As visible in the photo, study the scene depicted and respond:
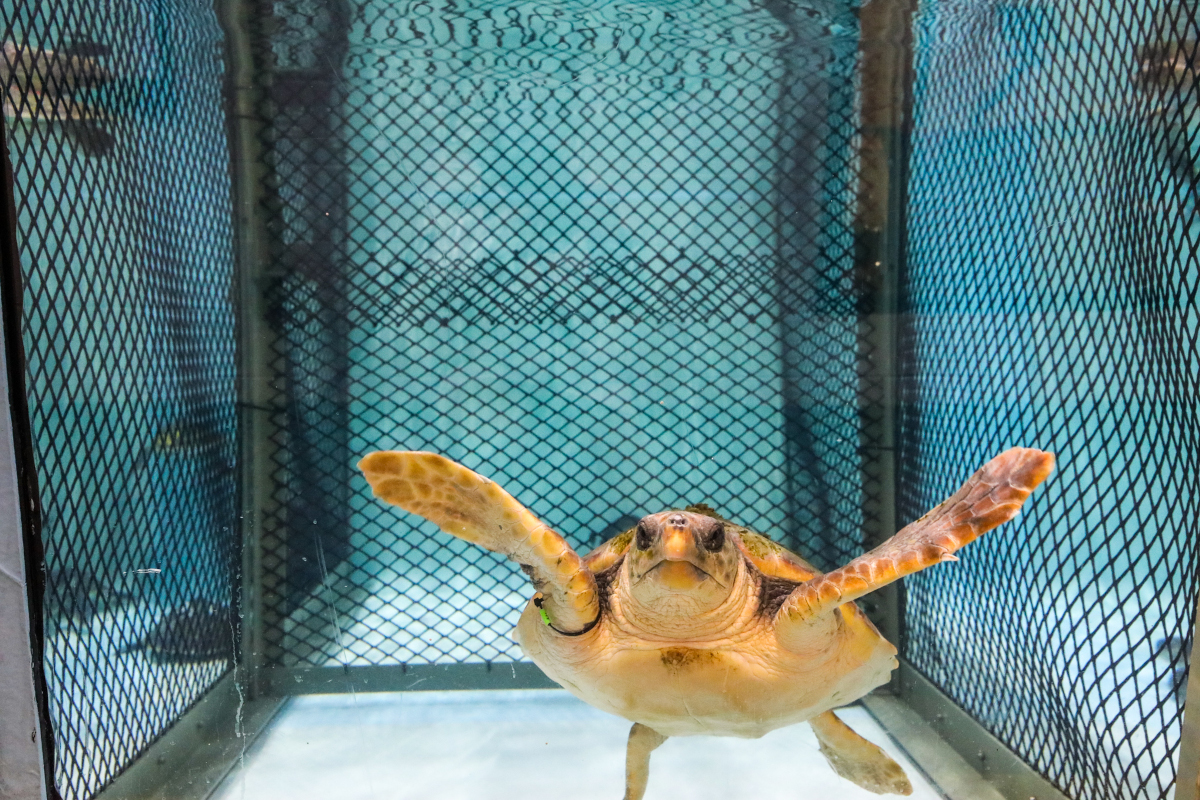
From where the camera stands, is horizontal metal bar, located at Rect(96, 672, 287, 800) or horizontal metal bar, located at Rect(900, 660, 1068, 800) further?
horizontal metal bar, located at Rect(900, 660, 1068, 800)

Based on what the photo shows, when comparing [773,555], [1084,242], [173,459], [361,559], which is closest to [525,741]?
[361,559]

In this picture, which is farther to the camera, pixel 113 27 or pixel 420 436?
pixel 420 436

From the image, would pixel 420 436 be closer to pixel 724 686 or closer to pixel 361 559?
pixel 361 559

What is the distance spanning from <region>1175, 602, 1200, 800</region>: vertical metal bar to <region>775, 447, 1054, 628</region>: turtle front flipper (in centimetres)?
38

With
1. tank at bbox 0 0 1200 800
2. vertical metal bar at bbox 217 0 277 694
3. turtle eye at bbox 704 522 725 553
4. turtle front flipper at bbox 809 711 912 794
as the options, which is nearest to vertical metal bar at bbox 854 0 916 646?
tank at bbox 0 0 1200 800

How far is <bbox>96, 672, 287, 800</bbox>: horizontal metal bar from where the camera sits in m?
1.41

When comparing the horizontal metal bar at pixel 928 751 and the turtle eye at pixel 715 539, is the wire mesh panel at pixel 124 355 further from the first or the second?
the horizontal metal bar at pixel 928 751

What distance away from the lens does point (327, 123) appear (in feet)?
6.51

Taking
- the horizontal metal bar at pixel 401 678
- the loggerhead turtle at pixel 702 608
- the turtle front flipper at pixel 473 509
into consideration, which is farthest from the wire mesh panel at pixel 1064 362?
the horizontal metal bar at pixel 401 678

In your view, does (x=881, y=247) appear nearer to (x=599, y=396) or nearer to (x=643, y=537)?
(x=599, y=396)

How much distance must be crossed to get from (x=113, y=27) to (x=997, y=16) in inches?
91.0

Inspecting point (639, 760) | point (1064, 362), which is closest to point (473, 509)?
point (639, 760)

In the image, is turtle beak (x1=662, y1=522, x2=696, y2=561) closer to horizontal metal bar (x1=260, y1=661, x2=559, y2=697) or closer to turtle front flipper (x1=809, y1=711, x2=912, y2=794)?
turtle front flipper (x1=809, y1=711, x2=912, y2=794)

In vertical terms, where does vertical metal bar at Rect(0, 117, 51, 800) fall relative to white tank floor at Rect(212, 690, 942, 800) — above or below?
above
